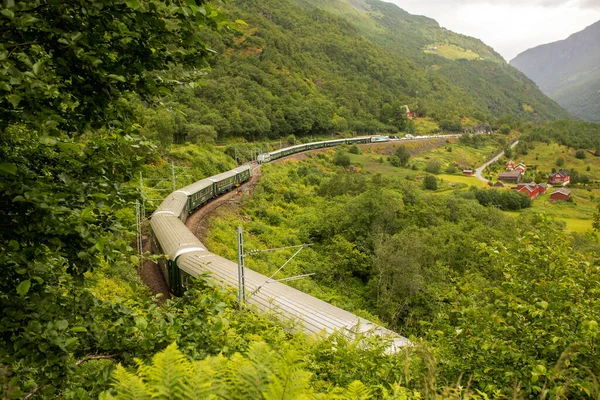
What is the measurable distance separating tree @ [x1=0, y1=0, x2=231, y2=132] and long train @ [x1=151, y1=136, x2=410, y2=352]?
7.24 ft

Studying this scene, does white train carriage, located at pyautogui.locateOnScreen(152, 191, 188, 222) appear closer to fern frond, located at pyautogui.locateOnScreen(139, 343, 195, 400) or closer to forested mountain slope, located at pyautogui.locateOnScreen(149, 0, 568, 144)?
forested mountain slope, located at pyautogui.locateOnScreen(149, 0, 568, 144)

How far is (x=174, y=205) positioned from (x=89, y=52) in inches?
770

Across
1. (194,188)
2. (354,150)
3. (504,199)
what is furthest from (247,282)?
(354,150)

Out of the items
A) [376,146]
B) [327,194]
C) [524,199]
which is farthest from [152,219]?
[376,146]

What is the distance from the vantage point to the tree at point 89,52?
2.80 m

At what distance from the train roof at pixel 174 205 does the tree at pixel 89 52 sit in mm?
17393

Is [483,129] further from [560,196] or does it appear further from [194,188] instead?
[194,188]

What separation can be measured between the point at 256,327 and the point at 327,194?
106 ft

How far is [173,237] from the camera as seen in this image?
1622cm

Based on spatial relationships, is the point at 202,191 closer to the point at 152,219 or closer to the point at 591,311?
the point at 152,219

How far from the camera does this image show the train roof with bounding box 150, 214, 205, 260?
15.0 meters

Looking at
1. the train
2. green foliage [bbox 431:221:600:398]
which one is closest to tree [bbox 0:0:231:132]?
green foliage [bbox 431:221:600:398]

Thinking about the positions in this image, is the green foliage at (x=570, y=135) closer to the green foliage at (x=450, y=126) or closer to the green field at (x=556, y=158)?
the green field at (x=556, y=158)

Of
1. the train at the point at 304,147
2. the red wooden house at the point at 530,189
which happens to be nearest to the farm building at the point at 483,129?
the train at the point at 304,147
